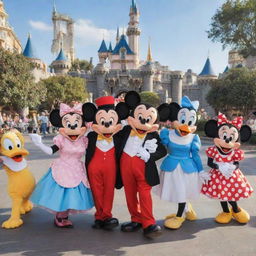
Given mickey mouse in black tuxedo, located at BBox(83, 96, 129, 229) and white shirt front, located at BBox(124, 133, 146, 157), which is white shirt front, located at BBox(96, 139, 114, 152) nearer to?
mickey mouse in black tuxedo, located at BBox(83, 96, 129, 229)

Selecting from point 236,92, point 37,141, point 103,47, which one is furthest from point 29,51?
point 37,141

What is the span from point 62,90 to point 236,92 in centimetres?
1698

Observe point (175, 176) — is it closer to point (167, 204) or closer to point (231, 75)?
point (167, 204)

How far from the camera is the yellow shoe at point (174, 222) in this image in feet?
10.7

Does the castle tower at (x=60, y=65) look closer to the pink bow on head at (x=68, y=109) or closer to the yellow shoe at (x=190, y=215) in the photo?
the pink bow on head at (x=68, y=109)

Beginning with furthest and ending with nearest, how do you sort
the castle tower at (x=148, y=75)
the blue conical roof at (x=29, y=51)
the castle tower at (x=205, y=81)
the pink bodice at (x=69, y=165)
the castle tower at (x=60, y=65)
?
the castle tower at (x=205, y=81) < the castle tower at (x=148, y=75) < the castle tower at (x=60, y=65) < the blue conical roof at (x=29, y=51) < the pink bodice at (x=69, y=165)

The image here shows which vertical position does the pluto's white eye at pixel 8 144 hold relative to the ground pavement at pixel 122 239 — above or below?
above

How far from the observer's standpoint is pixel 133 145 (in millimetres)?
3189

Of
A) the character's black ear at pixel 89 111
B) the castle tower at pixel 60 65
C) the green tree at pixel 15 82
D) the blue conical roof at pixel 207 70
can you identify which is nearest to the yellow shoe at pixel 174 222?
the character's black ear at pixel 89 111

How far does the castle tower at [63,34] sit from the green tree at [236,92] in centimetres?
3810

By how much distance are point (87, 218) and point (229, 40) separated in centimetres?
1448

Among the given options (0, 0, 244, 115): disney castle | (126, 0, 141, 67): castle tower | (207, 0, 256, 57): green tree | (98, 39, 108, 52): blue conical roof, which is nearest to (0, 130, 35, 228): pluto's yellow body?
(207, 0, 256, 57): green tree

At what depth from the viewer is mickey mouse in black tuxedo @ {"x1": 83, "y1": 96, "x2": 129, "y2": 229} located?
3229mm

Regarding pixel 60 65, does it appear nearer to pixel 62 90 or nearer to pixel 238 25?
pixel 62 90
